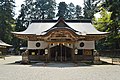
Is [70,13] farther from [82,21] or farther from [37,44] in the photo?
[37,44]

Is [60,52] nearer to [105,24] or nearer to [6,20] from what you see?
[105,24]

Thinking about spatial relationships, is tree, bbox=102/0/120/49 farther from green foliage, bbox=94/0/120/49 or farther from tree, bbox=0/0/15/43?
tree, bbox=0/0/15/43

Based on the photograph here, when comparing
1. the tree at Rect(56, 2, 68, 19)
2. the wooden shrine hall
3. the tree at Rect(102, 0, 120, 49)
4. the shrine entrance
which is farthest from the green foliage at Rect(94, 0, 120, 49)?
the tree at Rect(56, 2, 68, 19)

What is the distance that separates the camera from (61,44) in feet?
80.3

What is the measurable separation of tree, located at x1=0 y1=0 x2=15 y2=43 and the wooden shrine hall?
24886mm

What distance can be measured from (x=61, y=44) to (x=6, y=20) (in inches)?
1165

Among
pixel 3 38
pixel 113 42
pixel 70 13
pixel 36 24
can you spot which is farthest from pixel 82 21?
pixel 70 13

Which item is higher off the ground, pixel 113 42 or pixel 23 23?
pixel 23 23

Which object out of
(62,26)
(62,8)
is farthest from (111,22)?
(62,8)

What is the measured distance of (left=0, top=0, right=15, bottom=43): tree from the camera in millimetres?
49625

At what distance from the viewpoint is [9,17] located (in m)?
51.7

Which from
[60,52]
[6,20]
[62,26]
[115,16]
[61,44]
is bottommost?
[60,52]

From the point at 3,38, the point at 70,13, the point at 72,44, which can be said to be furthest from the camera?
the point at 70,13

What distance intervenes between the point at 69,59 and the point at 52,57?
2.04m
